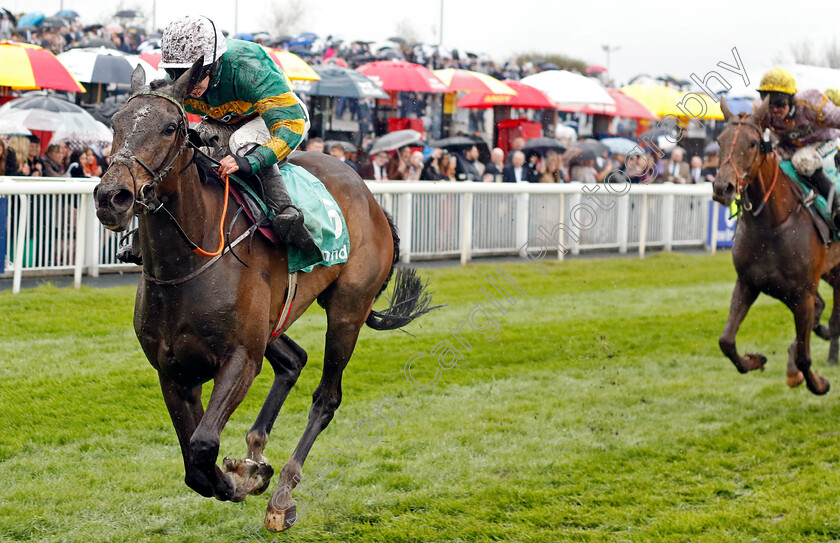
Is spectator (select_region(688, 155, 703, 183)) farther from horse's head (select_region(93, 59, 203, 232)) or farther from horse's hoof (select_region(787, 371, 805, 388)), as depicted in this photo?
horse's head (select_region(93, 59, 203, 232))

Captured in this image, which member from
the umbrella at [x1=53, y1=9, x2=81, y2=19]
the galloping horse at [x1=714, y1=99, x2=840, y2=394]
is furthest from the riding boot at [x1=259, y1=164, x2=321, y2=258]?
the umbrella at [x1=53, y1=9, x2=81, y2=19]

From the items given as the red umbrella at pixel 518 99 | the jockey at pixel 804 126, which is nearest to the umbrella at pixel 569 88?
the red umbrella at pixel 518 99

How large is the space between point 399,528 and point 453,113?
39.8 feet

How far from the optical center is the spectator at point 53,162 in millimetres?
9312

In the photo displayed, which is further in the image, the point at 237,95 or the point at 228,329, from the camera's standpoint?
the point at 237,95

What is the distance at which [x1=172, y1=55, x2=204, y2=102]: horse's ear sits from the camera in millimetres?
3336

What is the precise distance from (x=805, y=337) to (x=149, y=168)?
4621mm

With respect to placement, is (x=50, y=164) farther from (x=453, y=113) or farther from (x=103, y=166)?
(x=453, y=113)

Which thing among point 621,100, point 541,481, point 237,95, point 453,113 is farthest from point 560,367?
point 621,100

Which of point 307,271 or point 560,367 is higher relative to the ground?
point 307,271

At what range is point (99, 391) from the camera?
19.6ft

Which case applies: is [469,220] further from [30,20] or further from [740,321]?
[30,20]

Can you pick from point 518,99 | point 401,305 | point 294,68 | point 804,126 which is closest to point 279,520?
point 401,305

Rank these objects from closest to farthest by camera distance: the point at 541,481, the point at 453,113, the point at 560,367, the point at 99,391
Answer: the point at 541,481
the point at 99,391
the point at 560,367
the point at 453,113
